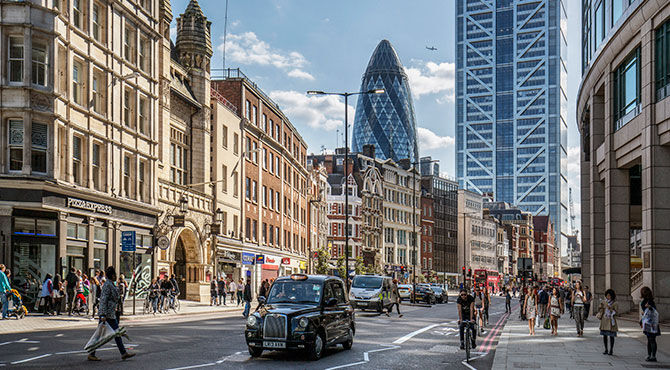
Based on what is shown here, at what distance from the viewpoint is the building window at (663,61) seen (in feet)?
88.0

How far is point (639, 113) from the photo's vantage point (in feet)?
100

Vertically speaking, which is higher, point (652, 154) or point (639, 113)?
point (639, 113)

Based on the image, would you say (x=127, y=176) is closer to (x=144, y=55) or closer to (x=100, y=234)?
(x=100, y=234)

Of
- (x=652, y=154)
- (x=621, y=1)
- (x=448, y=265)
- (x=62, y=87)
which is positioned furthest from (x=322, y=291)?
(x=448, y=265)

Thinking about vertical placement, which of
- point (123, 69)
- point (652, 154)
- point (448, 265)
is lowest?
point (448, 265)

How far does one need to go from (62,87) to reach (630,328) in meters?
23.9

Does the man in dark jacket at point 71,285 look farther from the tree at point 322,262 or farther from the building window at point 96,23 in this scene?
the tree at point 322,262

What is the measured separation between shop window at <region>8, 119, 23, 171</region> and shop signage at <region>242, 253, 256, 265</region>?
27125mm

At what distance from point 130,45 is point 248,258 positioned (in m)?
21.8

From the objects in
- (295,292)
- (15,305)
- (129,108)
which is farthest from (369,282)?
(295,292)

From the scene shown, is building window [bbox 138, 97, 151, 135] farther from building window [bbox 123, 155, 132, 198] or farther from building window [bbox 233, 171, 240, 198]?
building window [bbox 233, 171, 240, 198]

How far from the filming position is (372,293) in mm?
38875


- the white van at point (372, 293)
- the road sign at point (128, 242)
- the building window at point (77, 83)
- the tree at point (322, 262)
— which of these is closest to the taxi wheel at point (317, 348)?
the road sign at point (128, 242)

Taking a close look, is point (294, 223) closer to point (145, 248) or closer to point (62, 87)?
point (145, 248)
